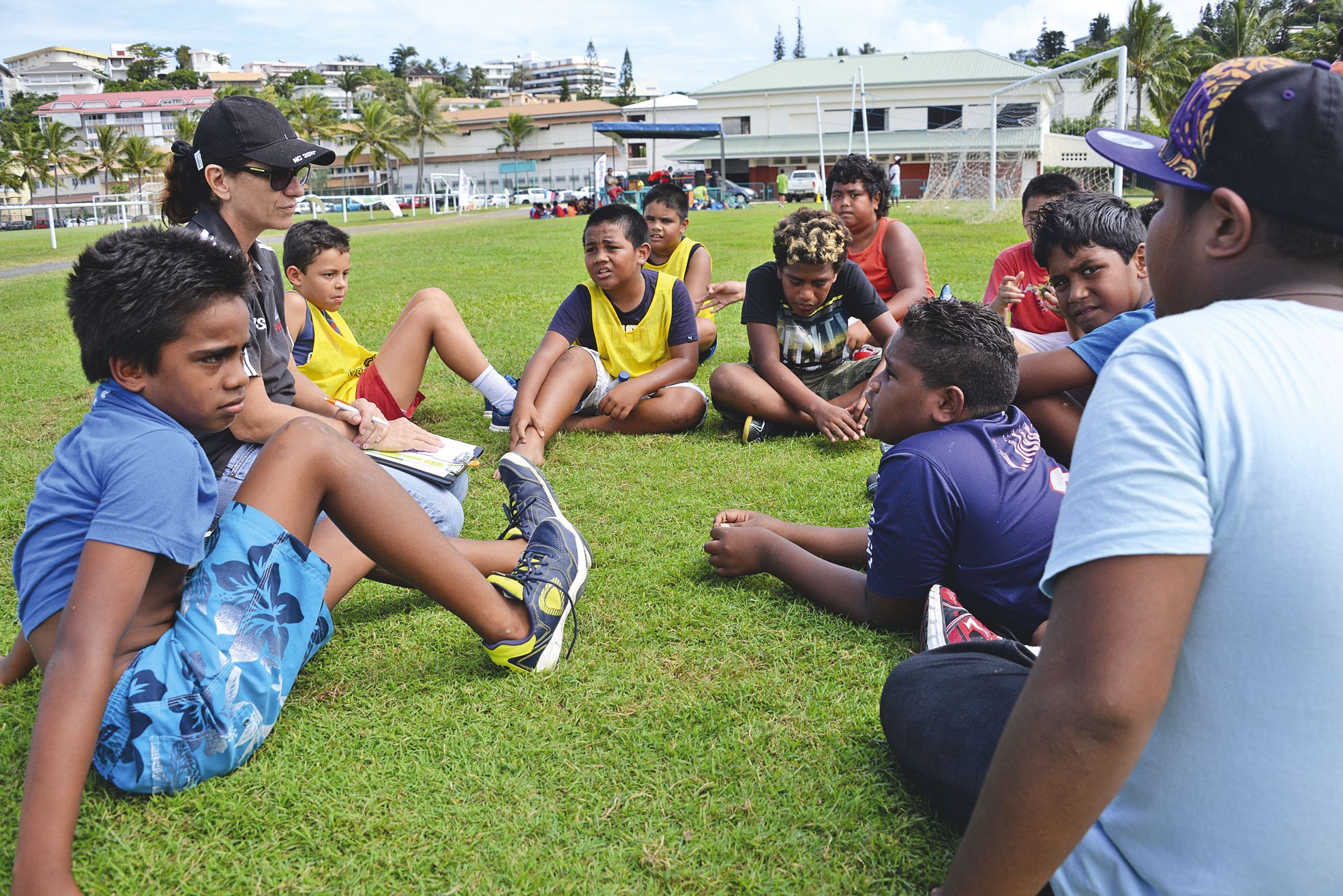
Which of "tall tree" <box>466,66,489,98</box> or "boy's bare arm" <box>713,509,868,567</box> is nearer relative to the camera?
"boy's bare arm" <box>713,509,868,567</box>

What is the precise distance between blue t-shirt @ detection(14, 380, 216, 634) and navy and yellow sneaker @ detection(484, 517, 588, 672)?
0.95 m

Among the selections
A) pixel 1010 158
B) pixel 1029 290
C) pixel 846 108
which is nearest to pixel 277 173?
pixel 1029 290

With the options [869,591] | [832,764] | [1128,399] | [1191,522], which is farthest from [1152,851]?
[869,591]

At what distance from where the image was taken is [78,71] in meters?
144

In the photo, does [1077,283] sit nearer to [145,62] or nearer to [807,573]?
[807,573]

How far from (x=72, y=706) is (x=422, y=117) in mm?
88552

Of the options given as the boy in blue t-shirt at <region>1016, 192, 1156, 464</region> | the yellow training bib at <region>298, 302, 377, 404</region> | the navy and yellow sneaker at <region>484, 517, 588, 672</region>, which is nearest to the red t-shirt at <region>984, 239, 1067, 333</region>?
the boy in blue t-shirt at <region>1016, 192, 1156, 464</region>

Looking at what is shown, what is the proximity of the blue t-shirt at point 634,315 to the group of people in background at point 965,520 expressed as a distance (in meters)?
0.71

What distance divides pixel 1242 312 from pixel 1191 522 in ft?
0.96

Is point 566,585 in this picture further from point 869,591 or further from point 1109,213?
point 1109,213

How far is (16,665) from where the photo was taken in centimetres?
279

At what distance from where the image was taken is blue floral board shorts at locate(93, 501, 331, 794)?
2.19 meters

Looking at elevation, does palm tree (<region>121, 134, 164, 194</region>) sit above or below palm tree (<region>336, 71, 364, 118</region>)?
below

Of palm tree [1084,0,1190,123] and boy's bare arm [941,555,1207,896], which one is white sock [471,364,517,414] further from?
palm tree [1084,0,1190,123]
